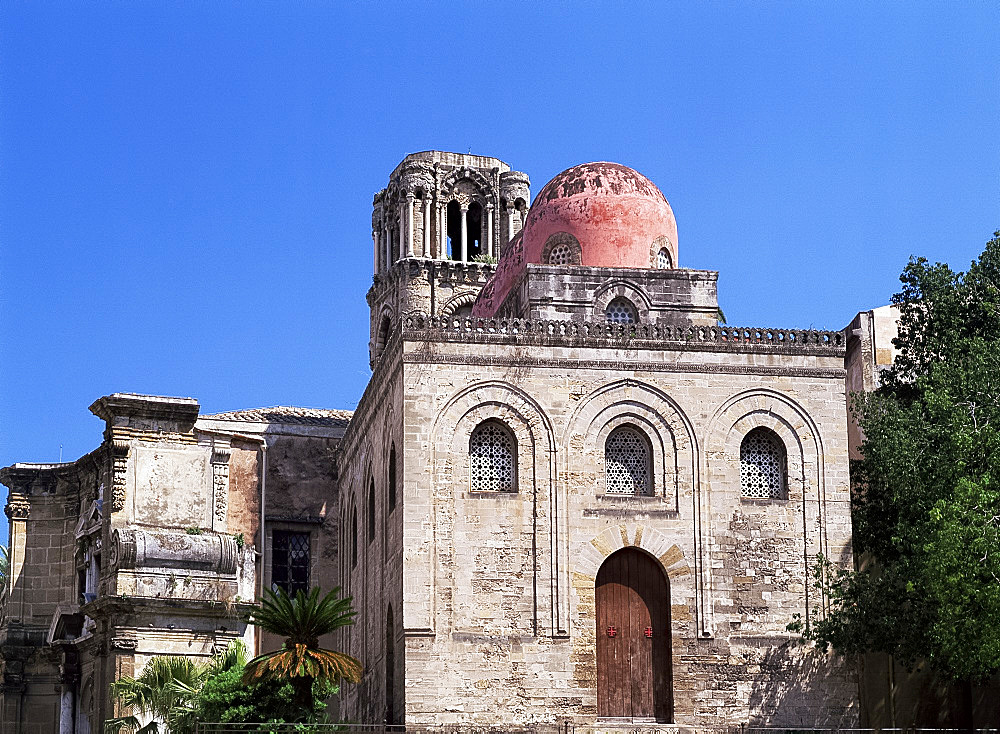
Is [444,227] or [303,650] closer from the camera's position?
[303,650]

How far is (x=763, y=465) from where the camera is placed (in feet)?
98.3

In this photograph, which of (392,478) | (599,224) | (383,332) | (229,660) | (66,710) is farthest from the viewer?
(383,332)

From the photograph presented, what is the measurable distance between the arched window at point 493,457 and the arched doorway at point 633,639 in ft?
7.78

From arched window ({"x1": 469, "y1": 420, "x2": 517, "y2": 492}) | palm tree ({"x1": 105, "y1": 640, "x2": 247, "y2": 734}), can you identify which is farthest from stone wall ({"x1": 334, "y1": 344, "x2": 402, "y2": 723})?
palm tree ({"x1": 105, "y1": 640, "x2": 247, "y2": 734})

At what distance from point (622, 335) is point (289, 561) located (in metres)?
14.3

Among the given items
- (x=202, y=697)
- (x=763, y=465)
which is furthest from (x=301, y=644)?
(x=763, y=465)

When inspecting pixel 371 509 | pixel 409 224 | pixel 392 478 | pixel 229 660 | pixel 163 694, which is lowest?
pixel 163 694

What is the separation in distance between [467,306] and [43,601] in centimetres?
1625

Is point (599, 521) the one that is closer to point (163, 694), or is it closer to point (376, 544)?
point (376, 544)

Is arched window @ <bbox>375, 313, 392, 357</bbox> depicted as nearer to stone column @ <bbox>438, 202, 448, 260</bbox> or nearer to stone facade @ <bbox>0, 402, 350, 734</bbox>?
stone column @ <bbox>438, 202, 448, 260</bbox>

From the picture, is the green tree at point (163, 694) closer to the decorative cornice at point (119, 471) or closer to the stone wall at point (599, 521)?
the stone wall at point (599, 521)

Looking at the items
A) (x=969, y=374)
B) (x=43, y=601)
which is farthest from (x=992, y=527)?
(x=43, y=601)

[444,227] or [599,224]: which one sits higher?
[444,227]

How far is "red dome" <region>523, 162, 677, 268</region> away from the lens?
32531 millimetres
